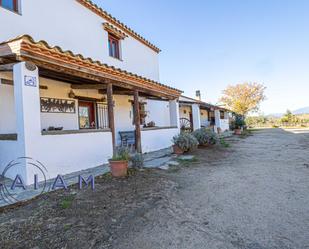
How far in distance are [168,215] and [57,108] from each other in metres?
5.60

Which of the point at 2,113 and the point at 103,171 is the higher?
the point at 2,113

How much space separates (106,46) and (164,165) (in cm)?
601

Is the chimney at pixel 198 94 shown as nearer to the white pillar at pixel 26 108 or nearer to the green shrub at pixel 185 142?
the green shrub at pixel 185 142

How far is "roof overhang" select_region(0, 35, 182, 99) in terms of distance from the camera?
4.18 meters

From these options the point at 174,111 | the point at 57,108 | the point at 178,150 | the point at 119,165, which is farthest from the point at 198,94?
the point at 119,165

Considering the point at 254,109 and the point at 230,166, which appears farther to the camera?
the point at 254,109

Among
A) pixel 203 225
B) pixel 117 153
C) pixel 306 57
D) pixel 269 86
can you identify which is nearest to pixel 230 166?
pixel 117 153

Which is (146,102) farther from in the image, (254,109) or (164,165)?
(254,109)

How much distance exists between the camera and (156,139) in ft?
30.8

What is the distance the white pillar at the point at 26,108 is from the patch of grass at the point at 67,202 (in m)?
1.19

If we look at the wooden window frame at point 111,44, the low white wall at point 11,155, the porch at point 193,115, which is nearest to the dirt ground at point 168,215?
the low white wall at point 11,155

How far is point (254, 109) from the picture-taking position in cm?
3778

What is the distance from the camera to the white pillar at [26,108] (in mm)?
4293

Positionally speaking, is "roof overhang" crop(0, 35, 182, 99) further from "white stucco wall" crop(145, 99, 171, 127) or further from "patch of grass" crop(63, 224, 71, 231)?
"white stucco wall" crop(145, 99, 171, 127)
